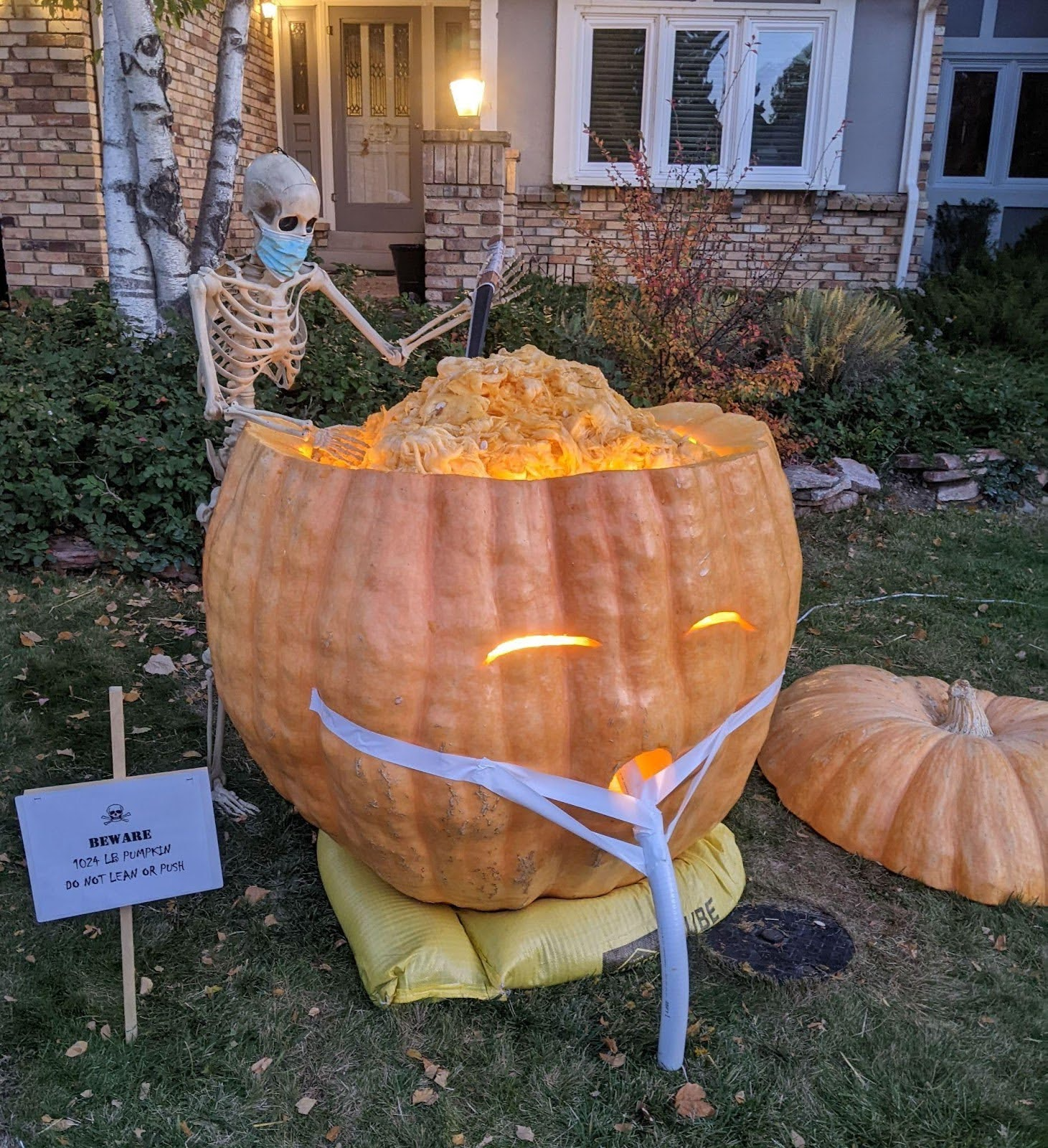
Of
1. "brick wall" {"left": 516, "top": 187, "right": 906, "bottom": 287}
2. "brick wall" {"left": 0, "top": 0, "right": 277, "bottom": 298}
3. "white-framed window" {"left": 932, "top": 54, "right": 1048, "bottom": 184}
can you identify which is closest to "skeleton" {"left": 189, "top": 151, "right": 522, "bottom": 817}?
"brick wall" {"left": 0, "top": 0, "right": 277, "bottom": 298}

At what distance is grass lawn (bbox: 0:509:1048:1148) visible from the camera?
6.88 feet

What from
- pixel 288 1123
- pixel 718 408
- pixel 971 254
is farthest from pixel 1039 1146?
pixel 971 254

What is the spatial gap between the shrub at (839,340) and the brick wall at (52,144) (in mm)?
5706

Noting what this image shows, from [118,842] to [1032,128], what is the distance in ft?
50.4

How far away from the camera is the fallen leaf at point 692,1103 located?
2.12 m

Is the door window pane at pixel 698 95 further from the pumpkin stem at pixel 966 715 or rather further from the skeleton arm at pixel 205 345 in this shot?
the skeleton arm at pixel 205 345

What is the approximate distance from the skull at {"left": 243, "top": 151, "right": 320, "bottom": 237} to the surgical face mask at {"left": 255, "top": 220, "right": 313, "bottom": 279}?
0.01m

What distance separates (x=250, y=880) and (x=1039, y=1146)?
218cm

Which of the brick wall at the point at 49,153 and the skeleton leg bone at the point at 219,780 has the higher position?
the brick wall at the point at 49,153

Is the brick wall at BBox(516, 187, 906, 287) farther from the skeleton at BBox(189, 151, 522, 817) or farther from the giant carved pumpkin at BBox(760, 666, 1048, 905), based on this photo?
the giant carved pumpkin at BBox(760, 666, 1048, 905)

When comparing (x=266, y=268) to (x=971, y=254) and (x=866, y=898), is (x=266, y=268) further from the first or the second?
(x=971, y=254)

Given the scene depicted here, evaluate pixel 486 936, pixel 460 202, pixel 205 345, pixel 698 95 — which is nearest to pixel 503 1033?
pixel 486 936

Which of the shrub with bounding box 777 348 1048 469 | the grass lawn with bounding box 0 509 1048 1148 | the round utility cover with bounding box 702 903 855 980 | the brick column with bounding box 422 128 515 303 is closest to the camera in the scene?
the grass lawn with bounding box 0 509 1048 1148

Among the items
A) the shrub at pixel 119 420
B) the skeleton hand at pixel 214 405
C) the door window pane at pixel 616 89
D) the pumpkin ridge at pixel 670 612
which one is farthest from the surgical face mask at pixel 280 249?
the door window pane at pixel 616 89
